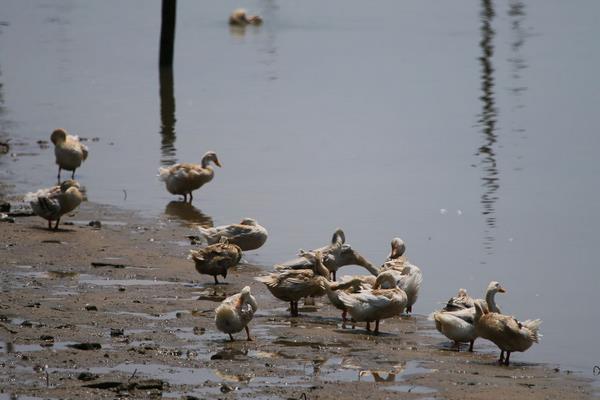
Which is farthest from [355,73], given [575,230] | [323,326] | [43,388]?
[43,388]

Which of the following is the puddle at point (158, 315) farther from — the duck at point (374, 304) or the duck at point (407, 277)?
the duck at point (407, 277)

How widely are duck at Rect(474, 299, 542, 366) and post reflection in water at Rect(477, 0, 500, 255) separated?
475 cm

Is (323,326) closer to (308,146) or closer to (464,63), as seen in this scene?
(308,146)

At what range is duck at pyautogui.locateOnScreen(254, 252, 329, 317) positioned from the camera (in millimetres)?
12578

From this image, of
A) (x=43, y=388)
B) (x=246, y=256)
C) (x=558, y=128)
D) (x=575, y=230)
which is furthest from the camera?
(x=558, y=128)

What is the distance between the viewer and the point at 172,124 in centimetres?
2598

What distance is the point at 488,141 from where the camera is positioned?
24.2 meters

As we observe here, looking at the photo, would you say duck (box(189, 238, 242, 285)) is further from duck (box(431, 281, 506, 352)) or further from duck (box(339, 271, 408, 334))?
duck (box(431, 281, 506, 352))

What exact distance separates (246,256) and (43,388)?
6.69 m

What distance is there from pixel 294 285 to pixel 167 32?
19559 millimetres

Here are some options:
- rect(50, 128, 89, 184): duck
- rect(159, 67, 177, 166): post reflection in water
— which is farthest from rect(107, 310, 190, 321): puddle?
rect(159, 67, 177, 166): post reflection in water

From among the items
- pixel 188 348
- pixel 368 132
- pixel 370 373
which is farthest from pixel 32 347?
pixel 368 132

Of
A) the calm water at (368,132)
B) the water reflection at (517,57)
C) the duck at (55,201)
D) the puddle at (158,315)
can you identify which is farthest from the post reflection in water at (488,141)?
the puddle at (158,315)

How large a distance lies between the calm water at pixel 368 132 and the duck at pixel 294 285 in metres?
1.60
